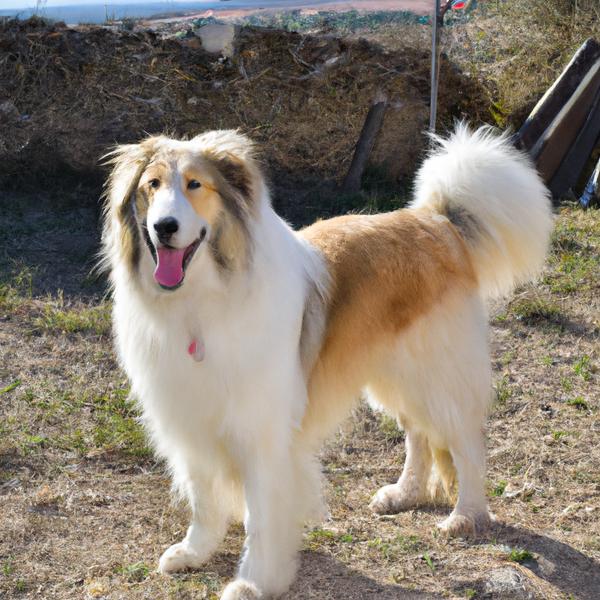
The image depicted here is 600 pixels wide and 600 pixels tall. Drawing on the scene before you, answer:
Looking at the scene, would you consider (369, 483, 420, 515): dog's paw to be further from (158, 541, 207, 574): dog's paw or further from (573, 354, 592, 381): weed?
(573, 354, 592, 381): weed

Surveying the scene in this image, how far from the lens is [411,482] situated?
432cm

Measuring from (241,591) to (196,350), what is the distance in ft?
3.21

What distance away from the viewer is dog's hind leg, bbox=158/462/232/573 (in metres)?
3.70

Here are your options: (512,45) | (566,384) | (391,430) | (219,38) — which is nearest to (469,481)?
(391,430)

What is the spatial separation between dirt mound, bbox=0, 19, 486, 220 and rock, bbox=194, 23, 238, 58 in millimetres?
75

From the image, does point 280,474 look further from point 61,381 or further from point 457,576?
point 61,381

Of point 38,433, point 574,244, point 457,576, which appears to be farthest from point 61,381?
point 574,244

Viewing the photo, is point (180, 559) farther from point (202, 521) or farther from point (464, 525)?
point (464, 525)

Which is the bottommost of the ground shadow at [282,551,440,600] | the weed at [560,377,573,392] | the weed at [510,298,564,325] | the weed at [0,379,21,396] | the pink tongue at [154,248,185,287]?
the ground shadow at [282,551,440,600]

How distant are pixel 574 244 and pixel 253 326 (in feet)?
15.3

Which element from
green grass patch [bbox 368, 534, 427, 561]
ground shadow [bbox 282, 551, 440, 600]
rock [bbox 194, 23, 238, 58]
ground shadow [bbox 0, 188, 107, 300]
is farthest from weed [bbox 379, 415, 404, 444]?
rock [bbox 194, 23, 238, 58]

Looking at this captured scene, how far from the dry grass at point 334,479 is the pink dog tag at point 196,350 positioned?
992 mm

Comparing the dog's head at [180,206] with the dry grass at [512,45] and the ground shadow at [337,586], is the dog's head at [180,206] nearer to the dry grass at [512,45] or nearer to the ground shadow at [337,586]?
the ground shadow at [337,586]

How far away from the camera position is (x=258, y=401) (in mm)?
3377
